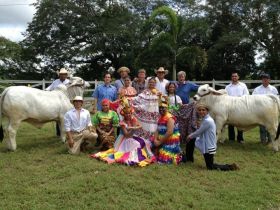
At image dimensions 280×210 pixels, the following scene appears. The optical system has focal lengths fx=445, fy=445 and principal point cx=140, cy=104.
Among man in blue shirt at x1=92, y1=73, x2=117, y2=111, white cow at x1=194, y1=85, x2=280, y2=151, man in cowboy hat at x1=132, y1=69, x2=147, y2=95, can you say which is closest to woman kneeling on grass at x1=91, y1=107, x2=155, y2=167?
man in cowboy hat at x1=132, y1=69, x2=147, y2=95

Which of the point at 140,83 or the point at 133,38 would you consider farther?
the point at 133,38

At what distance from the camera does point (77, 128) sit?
8820 millimetres

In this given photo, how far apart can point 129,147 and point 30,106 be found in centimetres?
231

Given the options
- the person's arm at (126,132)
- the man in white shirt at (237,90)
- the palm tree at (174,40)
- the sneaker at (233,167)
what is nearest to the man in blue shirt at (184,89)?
the man in white shirt at (237,90)

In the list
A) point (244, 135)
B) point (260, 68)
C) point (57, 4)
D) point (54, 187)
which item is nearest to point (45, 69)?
point (57, 4)

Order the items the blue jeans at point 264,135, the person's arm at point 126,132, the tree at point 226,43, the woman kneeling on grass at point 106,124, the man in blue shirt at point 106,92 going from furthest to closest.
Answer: the tree at point 226,43 → the blue jeans at point 264,135 → the man in blue shirt at point 106,92 → the woman kneeling on grass at point 106,124 → the person's arm at point 126,132

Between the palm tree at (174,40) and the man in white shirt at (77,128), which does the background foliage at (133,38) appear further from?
the man in white shirt at (77,128)

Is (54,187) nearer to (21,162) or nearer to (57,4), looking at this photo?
(21,162)

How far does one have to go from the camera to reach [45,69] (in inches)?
1491

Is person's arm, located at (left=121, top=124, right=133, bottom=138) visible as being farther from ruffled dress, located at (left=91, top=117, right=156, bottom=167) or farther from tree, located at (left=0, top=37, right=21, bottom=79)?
tree, located at (left=0, top=37, right=21, bottom=79)

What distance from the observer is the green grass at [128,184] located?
6.44 m

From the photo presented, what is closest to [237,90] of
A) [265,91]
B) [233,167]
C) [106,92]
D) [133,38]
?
[265,91]

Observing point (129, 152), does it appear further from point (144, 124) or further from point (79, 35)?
point (79, 35)

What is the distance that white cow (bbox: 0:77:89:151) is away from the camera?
29.5 feet
